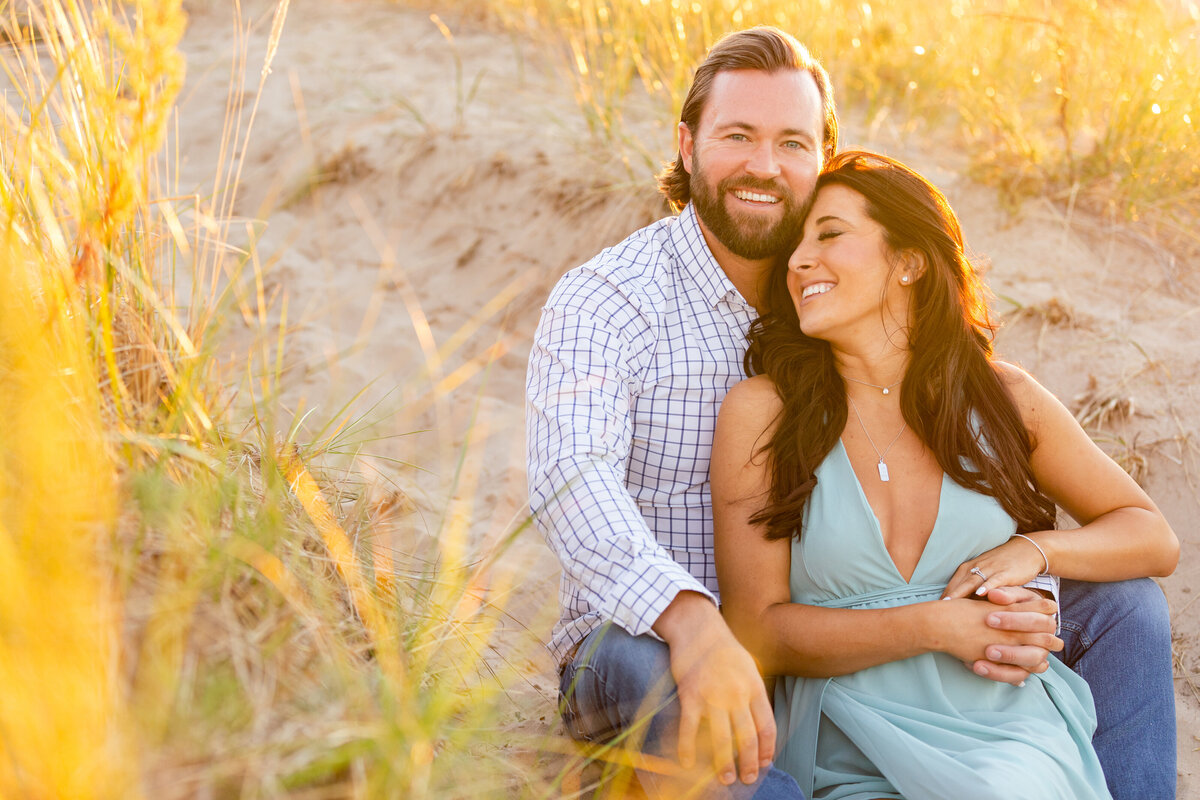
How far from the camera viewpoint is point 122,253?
2010 mm

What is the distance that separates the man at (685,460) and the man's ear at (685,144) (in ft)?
0.03

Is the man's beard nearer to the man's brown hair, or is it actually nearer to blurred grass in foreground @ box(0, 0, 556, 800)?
the man's brown hair

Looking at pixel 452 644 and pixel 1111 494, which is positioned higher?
pixel 1111 494

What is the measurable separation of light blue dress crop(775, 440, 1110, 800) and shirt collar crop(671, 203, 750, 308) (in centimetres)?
56

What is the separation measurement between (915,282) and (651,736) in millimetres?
1379

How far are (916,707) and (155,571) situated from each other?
64.8 inches

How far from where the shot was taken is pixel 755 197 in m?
2.69

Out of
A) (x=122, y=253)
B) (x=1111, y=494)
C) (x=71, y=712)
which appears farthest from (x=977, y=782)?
(x=122, y=253)

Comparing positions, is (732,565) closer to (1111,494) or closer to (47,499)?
(1111,494)

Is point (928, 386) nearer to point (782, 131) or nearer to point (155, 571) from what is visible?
point (782, 131)

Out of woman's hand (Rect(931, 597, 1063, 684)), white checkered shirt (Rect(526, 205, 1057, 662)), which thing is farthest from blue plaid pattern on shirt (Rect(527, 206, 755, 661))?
woman's hand (Rect(931, 597, 1063, 684))

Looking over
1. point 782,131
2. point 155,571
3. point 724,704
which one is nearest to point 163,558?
point 155,571

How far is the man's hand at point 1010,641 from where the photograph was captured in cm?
215

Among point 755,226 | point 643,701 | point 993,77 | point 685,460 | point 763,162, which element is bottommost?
point 643,701
